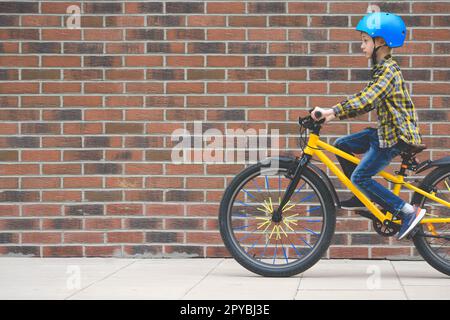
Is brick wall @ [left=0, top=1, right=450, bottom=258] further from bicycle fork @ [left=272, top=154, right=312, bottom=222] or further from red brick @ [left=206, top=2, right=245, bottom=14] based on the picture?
bicycle fork @ [left=272, top=154, right=312, bottom=222]

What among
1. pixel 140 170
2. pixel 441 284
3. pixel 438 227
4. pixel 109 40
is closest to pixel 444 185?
pixel 438 227

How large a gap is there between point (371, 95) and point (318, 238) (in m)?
1.05

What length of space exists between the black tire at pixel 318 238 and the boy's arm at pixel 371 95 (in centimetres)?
50

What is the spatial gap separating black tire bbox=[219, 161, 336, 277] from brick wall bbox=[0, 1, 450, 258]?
723mm

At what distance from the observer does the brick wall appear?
648 cm

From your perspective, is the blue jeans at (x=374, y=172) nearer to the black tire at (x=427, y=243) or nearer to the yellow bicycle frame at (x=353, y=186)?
the yellow bicycle frame at (x=353, y=186)

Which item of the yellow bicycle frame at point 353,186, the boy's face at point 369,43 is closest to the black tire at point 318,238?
the yellow bicycle frame at point 353,186

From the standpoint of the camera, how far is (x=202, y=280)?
223 inches

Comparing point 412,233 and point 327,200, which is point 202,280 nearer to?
point 327,200

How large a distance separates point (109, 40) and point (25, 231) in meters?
1.63

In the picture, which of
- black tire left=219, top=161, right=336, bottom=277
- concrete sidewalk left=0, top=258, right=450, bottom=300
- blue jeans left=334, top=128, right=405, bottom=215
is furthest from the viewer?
black tire left=219, top=161, right=336, bottom=277

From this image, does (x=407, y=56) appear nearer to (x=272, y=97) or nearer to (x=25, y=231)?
(x=272, y=97)

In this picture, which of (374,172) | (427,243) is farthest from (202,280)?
(427,243)

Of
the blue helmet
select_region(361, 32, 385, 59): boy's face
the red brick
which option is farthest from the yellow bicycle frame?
the red brick
